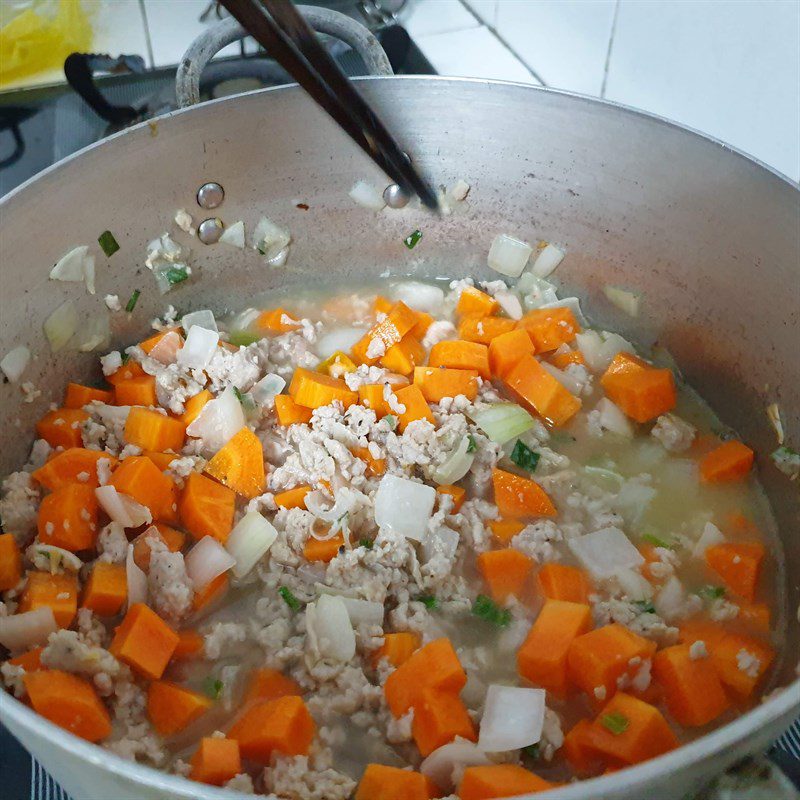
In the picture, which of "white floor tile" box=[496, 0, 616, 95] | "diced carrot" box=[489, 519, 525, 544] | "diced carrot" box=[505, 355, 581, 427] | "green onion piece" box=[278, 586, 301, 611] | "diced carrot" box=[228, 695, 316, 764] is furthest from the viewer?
"white floor tile" box=[496, 0, 616, 95]

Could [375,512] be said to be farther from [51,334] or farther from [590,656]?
[51,334]

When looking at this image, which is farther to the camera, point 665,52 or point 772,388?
point 665,52

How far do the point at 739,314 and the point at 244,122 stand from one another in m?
1.07

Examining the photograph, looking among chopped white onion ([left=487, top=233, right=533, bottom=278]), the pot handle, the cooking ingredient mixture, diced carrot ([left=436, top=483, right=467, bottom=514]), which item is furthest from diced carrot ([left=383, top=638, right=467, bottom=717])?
the pot handle

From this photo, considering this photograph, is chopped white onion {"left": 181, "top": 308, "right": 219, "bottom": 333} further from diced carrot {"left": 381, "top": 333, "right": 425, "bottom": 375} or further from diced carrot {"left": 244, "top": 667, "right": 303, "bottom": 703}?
diced carrot {"left": 244, "top": 667, "right": 303, "bottom": 703}

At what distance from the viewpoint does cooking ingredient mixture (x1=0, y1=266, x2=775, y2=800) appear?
1.23 meters

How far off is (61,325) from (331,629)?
834 millimetres

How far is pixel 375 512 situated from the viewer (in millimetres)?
1528

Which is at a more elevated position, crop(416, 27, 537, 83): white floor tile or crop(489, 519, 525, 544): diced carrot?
crop(416, 27, 537, 83): white floor tile

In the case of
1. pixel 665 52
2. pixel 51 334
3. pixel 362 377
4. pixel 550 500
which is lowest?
pixel 550 500

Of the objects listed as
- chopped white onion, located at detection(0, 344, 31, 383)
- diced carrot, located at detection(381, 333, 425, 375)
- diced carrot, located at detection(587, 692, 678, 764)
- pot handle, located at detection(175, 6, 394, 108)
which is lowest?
diced carrot, located at detection(587, 692, 678, 764)

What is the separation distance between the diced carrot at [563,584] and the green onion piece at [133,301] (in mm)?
1022

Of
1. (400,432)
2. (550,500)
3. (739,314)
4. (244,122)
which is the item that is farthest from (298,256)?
(739,314)

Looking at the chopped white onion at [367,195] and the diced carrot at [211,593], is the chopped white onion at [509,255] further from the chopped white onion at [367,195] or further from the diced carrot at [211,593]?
the diced carrot at [211,593]
